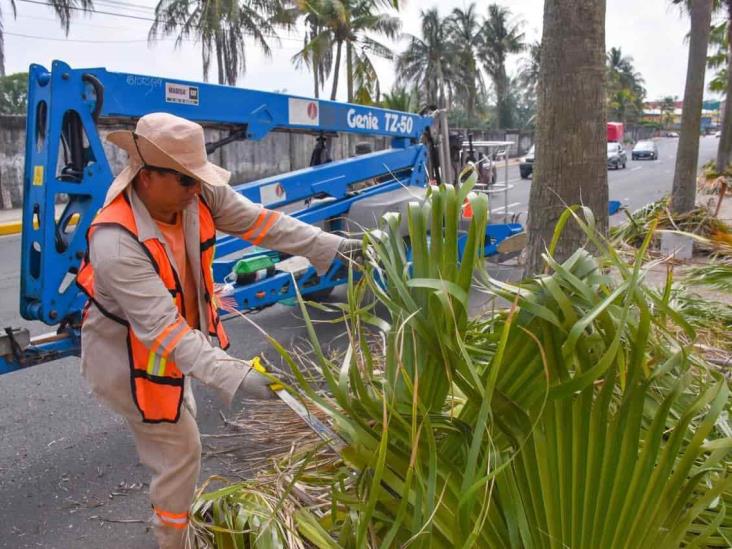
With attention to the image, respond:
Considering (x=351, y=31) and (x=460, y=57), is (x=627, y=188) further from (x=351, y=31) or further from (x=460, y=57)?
(x=460, y=57)

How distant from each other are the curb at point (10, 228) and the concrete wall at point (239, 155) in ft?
6.02

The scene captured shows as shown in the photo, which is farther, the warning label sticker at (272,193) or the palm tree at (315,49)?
the palm tree at (315,49)

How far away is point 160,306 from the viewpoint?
2.32 m

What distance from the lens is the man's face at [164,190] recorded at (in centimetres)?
246

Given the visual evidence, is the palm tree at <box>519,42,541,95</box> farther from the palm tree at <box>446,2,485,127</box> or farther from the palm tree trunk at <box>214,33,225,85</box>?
the palm tree trunk at <box>214,33,225,85</box>

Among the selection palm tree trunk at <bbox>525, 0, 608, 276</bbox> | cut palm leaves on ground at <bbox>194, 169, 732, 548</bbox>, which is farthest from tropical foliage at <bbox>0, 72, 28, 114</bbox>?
cut palm leaves on ground at <bbox>194, 169, 732, 548</bbox>

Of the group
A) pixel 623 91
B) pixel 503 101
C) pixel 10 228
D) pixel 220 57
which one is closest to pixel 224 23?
pixel 220 57

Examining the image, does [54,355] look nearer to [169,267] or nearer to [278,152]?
[169,267]

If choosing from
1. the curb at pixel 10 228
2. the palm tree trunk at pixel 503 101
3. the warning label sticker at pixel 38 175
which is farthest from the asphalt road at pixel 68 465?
the palm tree trunk at pixel 503 101

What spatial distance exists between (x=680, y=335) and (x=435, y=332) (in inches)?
68.7

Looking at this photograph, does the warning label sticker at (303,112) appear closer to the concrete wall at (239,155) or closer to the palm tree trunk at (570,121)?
the palm tree trunk at (570,121)

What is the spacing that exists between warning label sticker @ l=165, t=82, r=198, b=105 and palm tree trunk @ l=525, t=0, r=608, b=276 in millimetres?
2343

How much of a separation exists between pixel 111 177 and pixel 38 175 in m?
0.41

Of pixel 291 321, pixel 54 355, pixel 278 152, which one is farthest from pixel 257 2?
pixel 54 355
